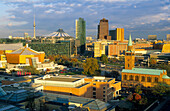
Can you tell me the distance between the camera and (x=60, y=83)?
37.8 m

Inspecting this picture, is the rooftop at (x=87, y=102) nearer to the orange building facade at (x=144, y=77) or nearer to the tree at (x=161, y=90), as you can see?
the tree at (x=161, y=90)

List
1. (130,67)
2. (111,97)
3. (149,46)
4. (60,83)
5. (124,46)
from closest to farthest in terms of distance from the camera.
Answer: (60,83)
(111,97)
(130,67)
(124,46)
(149,46)

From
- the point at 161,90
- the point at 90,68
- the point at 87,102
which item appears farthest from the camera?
the point at 90,68

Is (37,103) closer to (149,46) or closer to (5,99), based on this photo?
(5,99)

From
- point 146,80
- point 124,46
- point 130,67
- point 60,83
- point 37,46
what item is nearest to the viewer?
point 60,83

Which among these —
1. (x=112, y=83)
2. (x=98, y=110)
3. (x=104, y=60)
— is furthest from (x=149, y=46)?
(x=98, y=110)

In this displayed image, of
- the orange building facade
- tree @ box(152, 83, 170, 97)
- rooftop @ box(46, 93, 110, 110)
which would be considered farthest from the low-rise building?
tree @ box(152, 83, 170, 97)

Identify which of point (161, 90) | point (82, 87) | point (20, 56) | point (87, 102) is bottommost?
point (161, 90)

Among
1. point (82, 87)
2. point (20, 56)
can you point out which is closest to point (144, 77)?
point (82, 87)

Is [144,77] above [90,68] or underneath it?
underneath

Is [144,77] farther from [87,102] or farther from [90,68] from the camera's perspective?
[87,102]

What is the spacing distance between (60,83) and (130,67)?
79.6ft

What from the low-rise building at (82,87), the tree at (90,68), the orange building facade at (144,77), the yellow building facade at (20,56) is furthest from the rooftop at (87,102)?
the yellow building facade at (20,56)

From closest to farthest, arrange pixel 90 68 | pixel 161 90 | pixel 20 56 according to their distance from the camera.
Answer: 1. pixel 161 90
2. pixel 90 68
3. pixel 20 56
